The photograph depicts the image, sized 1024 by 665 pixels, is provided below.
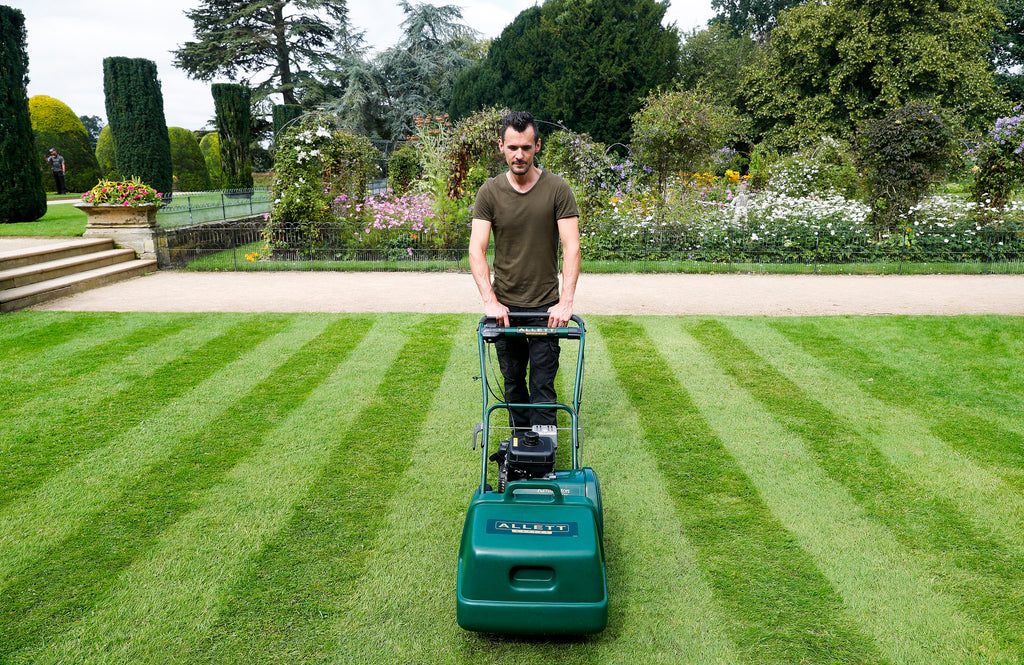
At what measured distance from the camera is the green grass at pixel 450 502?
8.71 ft

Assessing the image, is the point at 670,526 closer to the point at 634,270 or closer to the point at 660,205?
the point at 634,270

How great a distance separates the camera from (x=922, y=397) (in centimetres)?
531

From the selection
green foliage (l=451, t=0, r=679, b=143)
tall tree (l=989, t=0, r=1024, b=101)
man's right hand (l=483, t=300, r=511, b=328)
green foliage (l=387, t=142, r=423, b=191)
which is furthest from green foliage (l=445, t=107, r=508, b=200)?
tall tree (l=989, t=0, r=1024, b=101)

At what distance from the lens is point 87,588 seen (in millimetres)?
2943

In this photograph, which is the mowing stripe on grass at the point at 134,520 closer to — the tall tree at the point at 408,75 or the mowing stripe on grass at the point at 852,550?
the mowing stripe on grass at the point at 852,550

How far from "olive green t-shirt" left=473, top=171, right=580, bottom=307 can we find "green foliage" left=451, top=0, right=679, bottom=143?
2293 cm

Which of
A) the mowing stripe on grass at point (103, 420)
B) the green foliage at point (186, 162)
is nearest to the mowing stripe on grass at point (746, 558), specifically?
the mowing stripe on grass at point (103, 420)

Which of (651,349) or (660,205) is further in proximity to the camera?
(660,205)

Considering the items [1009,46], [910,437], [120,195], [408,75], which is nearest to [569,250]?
[910,437]

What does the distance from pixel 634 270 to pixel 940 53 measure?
18.1 m

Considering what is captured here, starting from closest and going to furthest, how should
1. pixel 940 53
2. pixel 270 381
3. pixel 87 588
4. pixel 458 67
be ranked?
pixel 87 588, pixel 270 381, pixel 940 53, pixel 458 67

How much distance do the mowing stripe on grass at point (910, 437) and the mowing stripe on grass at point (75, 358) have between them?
5975 mm

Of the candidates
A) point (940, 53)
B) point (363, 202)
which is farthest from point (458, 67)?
point (363, 202)

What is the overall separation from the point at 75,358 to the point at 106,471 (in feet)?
9.29
